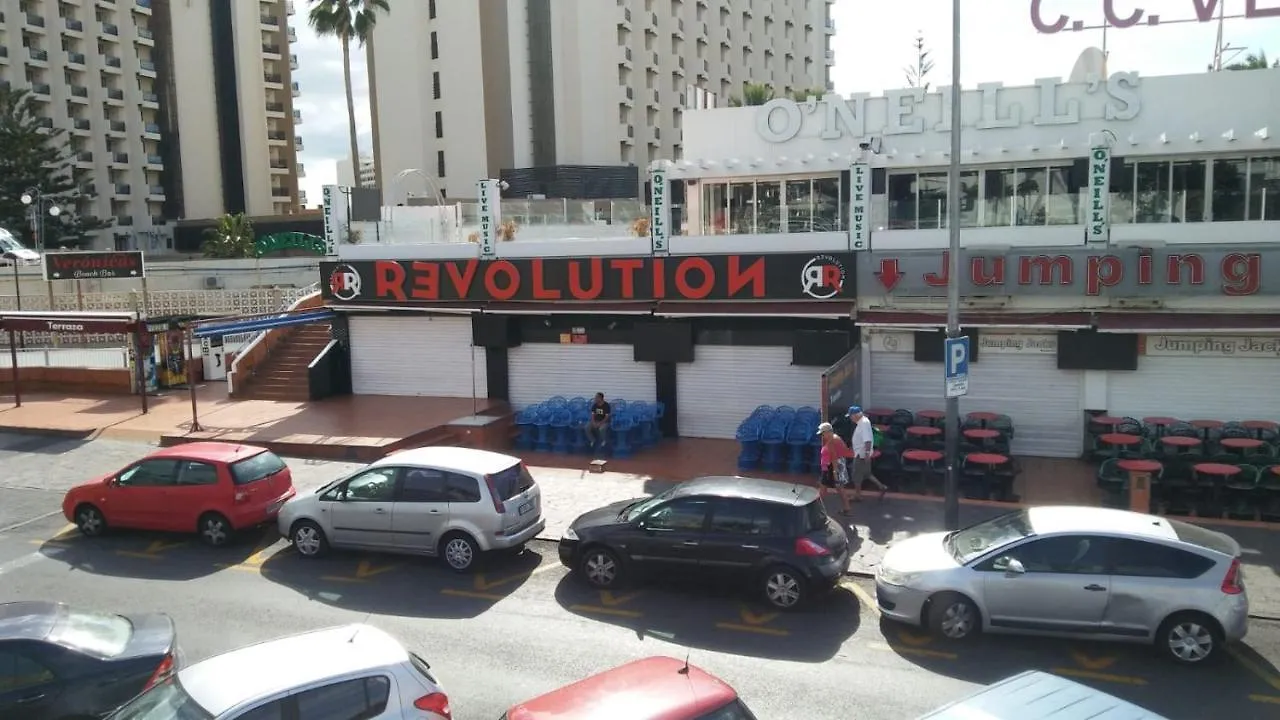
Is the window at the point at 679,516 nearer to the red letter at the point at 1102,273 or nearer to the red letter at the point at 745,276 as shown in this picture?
the red letter at the point at 745,276

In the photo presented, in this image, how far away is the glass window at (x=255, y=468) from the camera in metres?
13.5

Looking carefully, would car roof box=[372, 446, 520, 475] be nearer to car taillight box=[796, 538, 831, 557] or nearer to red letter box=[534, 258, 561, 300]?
car taillight box=[796, 538, 831, 557]

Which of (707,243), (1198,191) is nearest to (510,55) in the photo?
(707,243)

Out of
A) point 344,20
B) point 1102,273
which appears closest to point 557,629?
point 1102,273

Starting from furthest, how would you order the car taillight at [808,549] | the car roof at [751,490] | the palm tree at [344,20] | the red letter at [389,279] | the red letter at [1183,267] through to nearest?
the palm tree at [344,20]
the red letter at [389,279]
the red letter at [1183,267]
the car roof at [751,490]
the car taillight at [808,549]

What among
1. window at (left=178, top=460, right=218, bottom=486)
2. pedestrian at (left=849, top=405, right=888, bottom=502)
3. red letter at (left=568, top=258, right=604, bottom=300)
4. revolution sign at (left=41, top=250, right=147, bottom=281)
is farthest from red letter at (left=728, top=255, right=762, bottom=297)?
revolution sign at (left=41, top=250, right=147, bottom=281)

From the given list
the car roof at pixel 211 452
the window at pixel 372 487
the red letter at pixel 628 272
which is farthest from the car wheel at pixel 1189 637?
the red letter at pixel 628 272

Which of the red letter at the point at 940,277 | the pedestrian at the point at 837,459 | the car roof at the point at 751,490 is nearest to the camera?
the car roof at the point at 751,490

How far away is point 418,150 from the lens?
58062 mm

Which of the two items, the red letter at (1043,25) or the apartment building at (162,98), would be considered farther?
the apartment building at (162,98)

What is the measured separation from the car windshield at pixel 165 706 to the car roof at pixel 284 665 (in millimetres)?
48

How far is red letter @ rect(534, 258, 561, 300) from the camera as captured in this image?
68.3 feet

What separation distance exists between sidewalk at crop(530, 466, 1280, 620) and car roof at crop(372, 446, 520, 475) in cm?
183

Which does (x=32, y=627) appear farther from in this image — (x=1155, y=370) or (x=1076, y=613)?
(x=1155, y=370)
